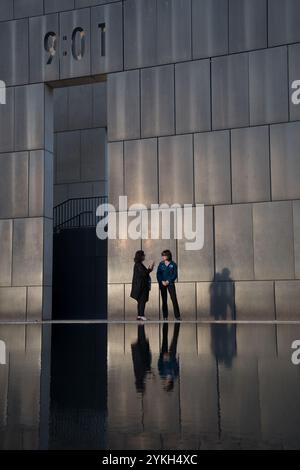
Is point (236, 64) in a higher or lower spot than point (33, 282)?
higher

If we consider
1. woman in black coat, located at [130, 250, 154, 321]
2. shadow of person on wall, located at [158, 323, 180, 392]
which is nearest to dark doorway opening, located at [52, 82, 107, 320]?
woman in black coat, located at [130, 250, 154, 321]

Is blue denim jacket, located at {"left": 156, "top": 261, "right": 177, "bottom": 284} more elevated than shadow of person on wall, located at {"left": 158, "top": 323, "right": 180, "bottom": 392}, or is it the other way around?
blue denim jacket, located at {"left": 156, "top": 261, "right": 177, "bottom": 284}

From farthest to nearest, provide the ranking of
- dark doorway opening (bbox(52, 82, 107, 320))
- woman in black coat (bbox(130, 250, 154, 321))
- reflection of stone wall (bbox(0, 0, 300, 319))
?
1. dark doorway opening (bbox(52, 82, 107, 320))
2. reflection of stone wall (bbox(0, 0, 300, 319))
3. woman in black coat (bbox(130, 250, 154, 321))

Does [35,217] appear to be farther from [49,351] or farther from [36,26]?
[49,351]

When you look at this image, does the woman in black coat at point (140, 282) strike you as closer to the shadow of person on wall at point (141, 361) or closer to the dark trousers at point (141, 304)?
the dark trousers at point (141, 304)

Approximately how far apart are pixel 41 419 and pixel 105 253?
20936 mm

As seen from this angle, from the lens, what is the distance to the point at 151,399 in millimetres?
4418

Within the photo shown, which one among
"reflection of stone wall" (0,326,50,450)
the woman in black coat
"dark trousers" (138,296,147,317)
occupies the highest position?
the woman in black coat

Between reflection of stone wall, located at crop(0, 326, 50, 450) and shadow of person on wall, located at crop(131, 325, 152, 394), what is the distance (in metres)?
0.74

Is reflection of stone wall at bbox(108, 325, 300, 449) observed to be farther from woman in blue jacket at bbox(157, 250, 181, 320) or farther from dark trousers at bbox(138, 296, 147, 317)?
dark trousers at bbox(138, 296, 147, 317)

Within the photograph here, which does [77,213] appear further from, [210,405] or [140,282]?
[210,405]

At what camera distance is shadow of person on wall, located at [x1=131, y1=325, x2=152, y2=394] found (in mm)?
5255

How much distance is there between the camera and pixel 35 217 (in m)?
21.3

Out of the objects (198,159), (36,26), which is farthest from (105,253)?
(36,26)
